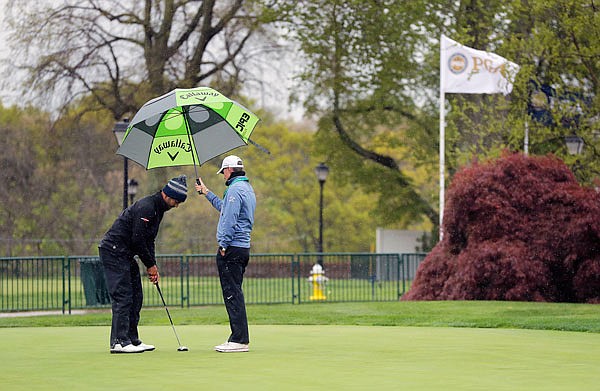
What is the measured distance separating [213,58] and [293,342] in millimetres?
30960

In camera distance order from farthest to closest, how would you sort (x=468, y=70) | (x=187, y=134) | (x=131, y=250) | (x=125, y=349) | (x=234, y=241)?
(x=468, y=70) < (x=187, y=134) < (x=131, y=250) < (x=234, y=241) < (x=125, y=349)

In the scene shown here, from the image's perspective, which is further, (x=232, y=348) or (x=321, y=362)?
→ (x=232, y=348)

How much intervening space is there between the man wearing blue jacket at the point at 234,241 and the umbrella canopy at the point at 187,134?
878 millimetres

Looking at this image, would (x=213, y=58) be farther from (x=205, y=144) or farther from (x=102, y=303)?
(x=205, y=144)

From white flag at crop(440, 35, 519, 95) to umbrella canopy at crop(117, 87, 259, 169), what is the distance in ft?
53.2

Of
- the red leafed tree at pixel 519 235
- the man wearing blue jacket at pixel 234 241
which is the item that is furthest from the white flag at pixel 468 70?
the man wearing blue jacket at pixel 234 241

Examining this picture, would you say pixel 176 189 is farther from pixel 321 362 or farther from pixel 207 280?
pixel 207 280

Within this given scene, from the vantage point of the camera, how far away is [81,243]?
163ft

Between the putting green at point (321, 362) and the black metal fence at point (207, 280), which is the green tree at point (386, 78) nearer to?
the black metal fence at point (207, 280)

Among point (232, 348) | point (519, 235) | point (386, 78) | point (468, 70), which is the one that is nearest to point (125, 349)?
point (232, 348)

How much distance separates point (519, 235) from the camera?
21.0m

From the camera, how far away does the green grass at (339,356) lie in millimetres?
8328

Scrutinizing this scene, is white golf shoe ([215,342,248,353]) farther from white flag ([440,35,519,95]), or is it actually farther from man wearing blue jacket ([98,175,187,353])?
white flag ([440,35,519,95])

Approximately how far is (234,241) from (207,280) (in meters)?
15.1
